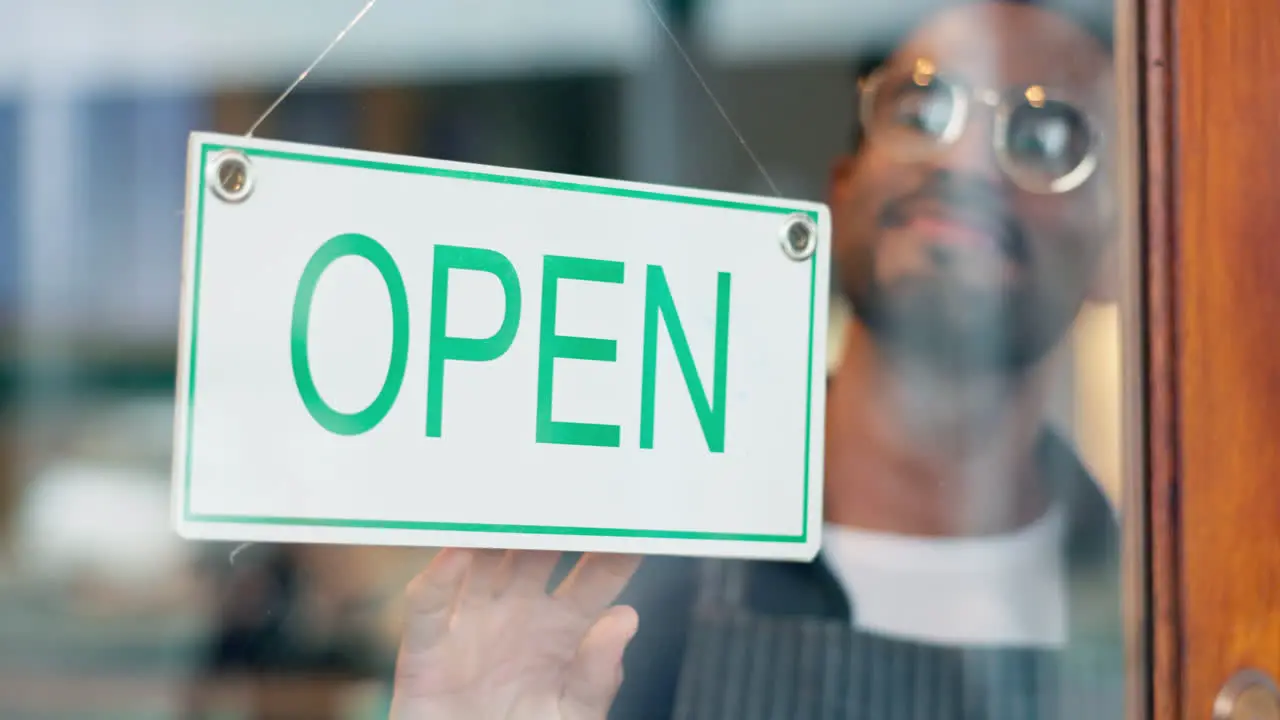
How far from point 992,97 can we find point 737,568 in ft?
1.48

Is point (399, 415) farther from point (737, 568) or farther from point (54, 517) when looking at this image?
point (54, 517)

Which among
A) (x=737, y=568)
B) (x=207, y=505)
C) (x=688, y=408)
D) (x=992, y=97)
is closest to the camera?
(x=207, y=505)

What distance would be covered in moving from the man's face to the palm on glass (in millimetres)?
361

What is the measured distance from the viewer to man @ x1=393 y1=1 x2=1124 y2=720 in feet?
2.95

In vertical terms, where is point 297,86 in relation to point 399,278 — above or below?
above

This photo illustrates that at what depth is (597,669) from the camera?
0.78 meters

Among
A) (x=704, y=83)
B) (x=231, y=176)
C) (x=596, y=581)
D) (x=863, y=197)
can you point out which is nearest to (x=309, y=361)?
(x=231, y=176)

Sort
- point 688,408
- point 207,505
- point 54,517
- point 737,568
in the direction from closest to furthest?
1. point 207,505
2. point 688,408
3. point 737,568
4. point 54,517

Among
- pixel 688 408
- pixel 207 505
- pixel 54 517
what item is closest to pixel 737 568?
pixel 688 408

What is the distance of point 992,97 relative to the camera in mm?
1022

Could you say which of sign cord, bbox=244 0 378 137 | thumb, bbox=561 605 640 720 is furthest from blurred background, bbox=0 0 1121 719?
thumb, bbox=561 605 640 720

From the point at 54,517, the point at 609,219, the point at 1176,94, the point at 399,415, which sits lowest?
the point at 54,517

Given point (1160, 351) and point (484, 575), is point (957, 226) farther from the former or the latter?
point (484, 575)

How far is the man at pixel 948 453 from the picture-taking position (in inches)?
35.4
